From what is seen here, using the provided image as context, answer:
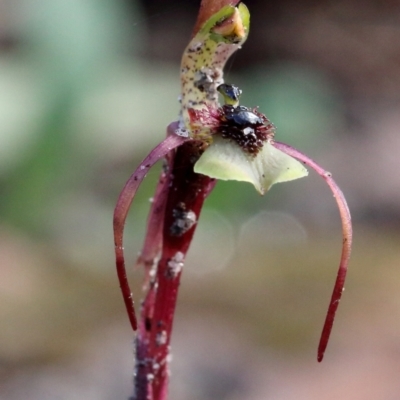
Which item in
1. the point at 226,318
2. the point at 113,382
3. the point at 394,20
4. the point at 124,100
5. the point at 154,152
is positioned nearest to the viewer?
the point at 154,152

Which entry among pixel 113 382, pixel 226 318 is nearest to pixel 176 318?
pixel 226 318

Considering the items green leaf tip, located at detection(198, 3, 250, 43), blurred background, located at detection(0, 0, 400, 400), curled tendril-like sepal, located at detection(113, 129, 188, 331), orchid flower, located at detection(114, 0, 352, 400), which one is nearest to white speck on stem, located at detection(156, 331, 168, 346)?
orchid flower, located at detection(114, 0, 352, 400)

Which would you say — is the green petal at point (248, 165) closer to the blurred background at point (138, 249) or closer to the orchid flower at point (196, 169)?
the orchid flower at point (196, 169)

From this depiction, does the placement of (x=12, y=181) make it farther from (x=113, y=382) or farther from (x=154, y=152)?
(x=154, y=152)

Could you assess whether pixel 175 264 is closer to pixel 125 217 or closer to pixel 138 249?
pixel 125 217

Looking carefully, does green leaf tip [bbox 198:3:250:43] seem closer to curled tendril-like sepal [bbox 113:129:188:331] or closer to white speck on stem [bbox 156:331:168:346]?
curled tendril-like sepal [bbox 113:129:188:331]

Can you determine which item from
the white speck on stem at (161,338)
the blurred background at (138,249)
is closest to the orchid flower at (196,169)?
the white speck on stem at (161,338)
